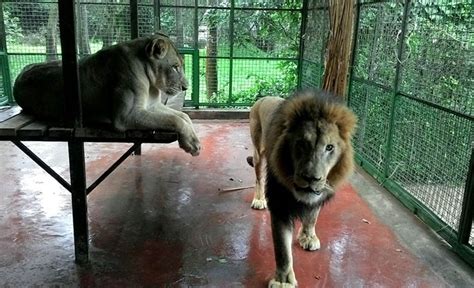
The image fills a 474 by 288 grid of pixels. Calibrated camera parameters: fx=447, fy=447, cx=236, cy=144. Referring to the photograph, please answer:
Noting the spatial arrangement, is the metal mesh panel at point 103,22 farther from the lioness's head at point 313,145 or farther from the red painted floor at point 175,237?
the lioness's head at point 313,145

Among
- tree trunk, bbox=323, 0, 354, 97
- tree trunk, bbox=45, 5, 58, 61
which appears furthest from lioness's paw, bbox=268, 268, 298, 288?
tree trunk, bbox=45, 5, 58, 61

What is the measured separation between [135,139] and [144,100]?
12.0 inches

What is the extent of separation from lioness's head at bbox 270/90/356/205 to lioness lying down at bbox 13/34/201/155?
0.71 m

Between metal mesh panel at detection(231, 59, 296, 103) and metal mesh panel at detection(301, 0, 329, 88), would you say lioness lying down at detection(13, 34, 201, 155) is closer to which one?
metal mesh panel at detection(301, 0, 329, 88)

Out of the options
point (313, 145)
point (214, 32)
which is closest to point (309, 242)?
point (313, 145)

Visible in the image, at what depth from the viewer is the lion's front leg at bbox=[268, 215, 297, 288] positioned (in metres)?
3.05

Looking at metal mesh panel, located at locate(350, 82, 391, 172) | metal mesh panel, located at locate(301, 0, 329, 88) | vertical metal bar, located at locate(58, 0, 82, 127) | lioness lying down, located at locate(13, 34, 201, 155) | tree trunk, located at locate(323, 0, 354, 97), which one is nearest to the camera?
vertical metal bar, located at locate(58, 0, 82, 127)

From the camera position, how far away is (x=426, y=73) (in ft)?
14.0

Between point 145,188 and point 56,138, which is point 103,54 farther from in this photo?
point 145,188

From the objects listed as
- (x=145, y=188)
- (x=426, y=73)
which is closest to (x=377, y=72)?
(x=426, y=73)

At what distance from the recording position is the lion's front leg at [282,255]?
305 centimetres

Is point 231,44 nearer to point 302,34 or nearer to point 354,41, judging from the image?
point 302,34

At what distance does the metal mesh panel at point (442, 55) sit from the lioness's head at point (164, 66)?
7.46 ft

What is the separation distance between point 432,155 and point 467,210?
74 centimetres
